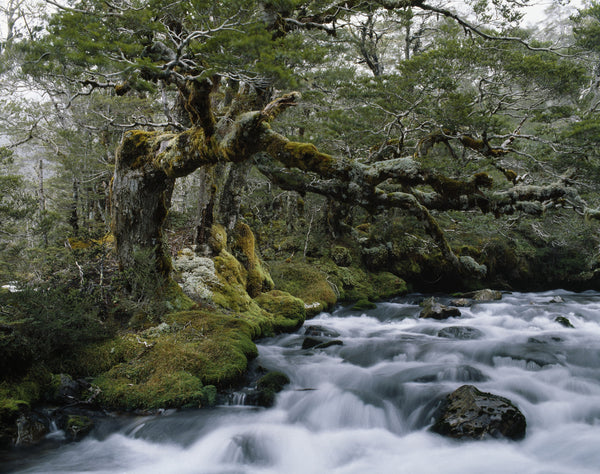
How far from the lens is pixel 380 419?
5.28 metres

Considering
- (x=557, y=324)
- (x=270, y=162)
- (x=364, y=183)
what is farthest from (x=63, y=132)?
(x=557, y=324)

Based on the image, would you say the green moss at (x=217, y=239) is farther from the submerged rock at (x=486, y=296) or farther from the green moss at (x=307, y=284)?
the submerged rock at (x=486, y=296)

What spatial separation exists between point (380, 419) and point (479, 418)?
1.36 metres

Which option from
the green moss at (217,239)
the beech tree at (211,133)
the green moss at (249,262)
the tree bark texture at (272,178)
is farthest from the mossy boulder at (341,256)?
the tree bark texture at (272,178)

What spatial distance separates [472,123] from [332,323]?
7025 millimetres

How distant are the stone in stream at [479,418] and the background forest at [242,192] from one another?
258 cm

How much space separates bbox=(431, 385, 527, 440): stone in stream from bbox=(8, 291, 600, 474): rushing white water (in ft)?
0.41

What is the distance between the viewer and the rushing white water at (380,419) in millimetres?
4125

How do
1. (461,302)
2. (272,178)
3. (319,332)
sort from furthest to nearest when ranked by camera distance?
(461,302) → (319,332) → (272,178)

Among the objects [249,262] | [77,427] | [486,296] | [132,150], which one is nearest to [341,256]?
[249,262]

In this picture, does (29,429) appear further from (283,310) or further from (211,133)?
(283,310)

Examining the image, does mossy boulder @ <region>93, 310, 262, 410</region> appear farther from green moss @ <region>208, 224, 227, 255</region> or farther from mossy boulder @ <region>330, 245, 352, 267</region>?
mossy boulder @ <region>330, 245, 352, 267</region>

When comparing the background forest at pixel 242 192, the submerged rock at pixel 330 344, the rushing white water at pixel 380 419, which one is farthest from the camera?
the submerged rock at pixel 330 344

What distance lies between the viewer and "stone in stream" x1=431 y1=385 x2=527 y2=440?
443 cm
